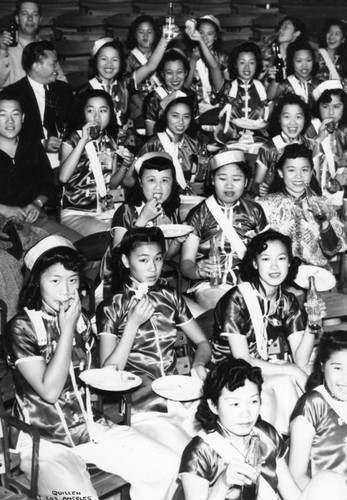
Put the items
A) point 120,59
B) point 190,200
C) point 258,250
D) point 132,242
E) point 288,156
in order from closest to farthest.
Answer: point 132,242 < point 258,250 < point 288,156 < point 190,200 < point 120,59

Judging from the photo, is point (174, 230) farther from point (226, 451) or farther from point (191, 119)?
point (226, 451)

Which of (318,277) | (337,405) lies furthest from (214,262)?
(337,405)

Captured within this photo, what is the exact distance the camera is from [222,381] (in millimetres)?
3605

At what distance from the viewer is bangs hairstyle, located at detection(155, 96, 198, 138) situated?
6.66m

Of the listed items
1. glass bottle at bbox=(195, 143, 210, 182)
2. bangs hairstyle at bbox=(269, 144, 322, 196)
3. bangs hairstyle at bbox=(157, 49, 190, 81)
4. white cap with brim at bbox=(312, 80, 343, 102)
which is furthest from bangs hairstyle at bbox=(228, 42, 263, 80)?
bangs hairstyle at bbox=(269, 144, 322, 196)

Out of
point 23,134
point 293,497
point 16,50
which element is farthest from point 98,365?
point 16,50

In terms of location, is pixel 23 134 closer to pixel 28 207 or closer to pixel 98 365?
pixel 28 207

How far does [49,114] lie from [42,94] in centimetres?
15

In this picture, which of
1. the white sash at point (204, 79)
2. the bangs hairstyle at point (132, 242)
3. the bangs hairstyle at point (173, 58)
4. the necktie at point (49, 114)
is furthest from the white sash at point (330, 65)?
the bangs hairstyle at point (132, 242)

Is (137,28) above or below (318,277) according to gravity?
above

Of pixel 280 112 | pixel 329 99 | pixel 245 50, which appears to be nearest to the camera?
pixel 280 112

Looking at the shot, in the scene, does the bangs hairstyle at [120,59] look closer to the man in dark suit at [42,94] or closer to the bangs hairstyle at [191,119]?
the man in dark suit at [42,94]

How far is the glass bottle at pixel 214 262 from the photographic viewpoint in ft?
18.1

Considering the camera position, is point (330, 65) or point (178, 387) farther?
point (330, 65)
